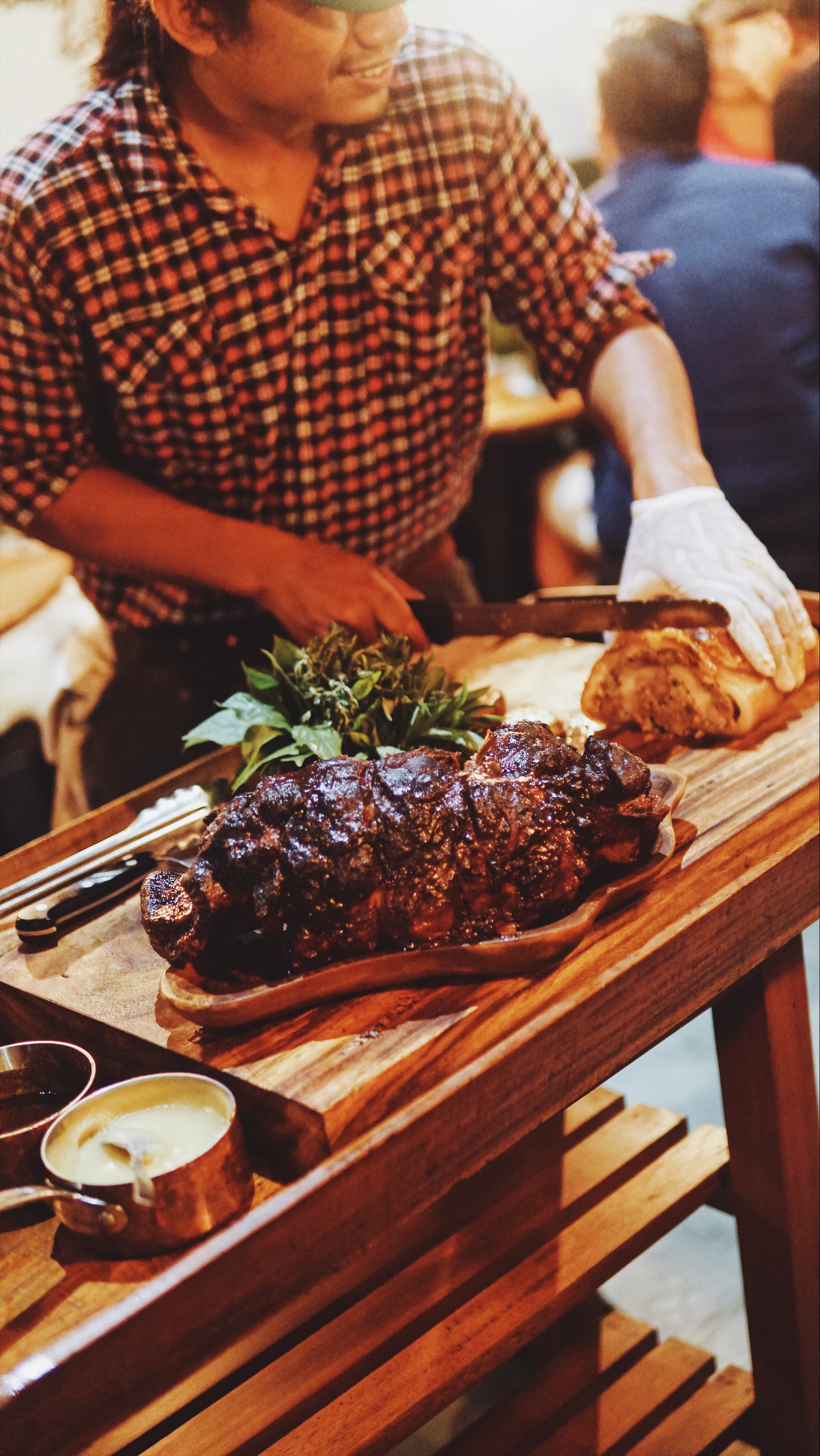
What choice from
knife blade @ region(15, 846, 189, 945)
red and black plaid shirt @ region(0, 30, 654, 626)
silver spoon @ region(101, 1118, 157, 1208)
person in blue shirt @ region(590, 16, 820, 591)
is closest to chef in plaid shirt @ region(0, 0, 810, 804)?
red and black plaid shirt @ region(0, 30, 654, 626)

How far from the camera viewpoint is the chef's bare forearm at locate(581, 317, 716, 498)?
2.71 meters

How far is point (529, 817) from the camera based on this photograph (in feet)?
5.40

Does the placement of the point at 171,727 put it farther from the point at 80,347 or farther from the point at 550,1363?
the point at 550,1363

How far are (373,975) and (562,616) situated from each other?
3.71 feet

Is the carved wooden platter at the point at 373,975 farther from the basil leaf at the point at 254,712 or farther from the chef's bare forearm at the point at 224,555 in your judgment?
the chef's bare forearm at the point at 224,555

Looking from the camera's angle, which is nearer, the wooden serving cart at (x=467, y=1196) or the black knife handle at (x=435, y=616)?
the wooden serving cart at (x=467, y=1196)

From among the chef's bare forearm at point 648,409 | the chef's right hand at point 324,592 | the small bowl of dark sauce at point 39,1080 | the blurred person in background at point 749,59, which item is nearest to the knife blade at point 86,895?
the small bowl of dark sauce at point 39,1080

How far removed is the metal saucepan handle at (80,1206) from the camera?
1.31m

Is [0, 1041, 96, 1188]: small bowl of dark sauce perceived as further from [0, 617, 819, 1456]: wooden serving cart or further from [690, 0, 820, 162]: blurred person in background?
[690, 0, 820, 162]: blurred person in background

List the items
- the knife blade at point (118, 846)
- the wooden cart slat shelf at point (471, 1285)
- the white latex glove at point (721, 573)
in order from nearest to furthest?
the wooden cart slat shelf at point (471, 1285) < the knife blade at point (118, 846) < the white latex glove at point (721, 573)

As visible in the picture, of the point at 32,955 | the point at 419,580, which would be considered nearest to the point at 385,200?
the point at 419,580

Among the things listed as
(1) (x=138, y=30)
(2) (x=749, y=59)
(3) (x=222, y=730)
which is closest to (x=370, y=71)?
(1) (x=138, y=30)

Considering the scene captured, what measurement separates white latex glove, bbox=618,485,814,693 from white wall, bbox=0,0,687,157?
123cm

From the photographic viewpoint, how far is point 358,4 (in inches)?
78.7
